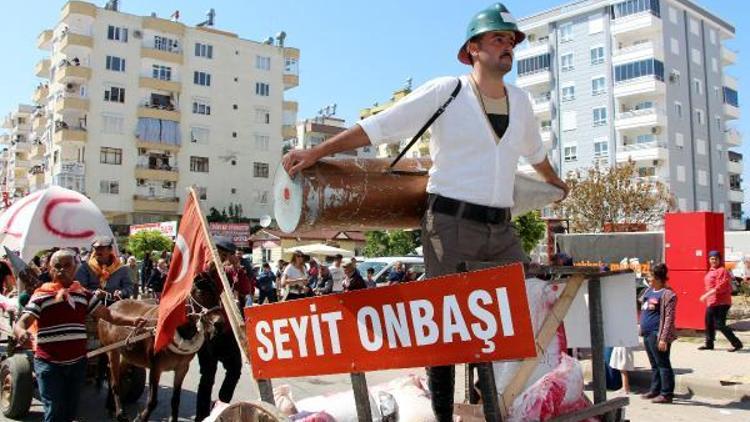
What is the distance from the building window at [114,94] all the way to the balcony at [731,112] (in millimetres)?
A: 53106

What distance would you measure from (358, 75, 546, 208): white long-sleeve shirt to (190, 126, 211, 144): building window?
2375 inches

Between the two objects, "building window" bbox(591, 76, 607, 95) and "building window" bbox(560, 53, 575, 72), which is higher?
"building window" bbox(560, 53, 575, 72)

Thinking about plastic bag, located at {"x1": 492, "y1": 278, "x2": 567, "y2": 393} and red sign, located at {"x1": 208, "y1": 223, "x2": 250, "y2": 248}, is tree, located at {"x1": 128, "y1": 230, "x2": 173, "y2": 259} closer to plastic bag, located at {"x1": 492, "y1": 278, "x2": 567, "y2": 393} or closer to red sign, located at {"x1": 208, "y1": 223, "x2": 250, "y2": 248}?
red sign, located at {"x1": 208, "y1": 223, "x2": 250, "y2": 248}

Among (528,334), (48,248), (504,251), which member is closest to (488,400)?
(528,334)

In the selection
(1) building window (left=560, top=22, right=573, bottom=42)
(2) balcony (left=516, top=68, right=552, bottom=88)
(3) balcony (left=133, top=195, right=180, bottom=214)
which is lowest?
(3) balcony (left=133, top=195, right=180, bottom=214)

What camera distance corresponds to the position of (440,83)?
3070mm

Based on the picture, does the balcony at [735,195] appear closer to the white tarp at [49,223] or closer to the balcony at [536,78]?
the balcony at [536,78]

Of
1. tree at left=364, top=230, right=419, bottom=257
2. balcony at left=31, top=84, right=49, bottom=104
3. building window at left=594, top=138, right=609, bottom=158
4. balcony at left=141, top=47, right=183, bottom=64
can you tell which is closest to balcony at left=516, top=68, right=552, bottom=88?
building window at left=594, top=138, right=609, bottom=158

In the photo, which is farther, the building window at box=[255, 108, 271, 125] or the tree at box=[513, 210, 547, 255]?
the building window at box=[255, 108, 271, 125]

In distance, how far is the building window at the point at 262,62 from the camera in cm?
6506

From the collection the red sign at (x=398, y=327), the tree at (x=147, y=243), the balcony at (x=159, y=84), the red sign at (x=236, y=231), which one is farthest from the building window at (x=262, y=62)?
the red sign at (x=398, y=327)

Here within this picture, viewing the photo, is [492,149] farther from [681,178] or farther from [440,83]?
[681,178]

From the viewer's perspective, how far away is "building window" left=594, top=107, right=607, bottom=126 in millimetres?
56250

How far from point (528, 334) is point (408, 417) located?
1421mm
